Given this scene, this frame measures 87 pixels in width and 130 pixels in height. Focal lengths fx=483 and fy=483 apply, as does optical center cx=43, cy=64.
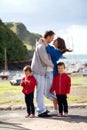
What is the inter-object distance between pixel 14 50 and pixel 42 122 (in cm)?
14566

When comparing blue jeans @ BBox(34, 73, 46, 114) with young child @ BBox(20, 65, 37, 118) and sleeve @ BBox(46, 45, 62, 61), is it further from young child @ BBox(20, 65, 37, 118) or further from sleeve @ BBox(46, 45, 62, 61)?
sleeve @ BBox(46, 45, 62, 61)

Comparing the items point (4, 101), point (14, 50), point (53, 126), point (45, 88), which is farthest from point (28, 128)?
point (14, 50)

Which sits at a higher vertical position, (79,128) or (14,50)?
(14,50)

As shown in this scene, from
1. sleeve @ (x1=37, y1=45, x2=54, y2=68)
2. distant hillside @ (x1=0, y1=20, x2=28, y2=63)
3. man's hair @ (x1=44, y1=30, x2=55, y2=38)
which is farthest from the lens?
distant hillside @ (x1=0, y1=20, x2=28, y2=63)

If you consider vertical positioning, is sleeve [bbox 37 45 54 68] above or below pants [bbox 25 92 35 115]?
above

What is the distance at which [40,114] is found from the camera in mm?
9945

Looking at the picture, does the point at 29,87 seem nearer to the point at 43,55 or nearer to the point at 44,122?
the point at 43,55

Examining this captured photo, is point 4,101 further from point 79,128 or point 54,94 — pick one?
point 79,128

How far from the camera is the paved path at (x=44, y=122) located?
8.50 metres

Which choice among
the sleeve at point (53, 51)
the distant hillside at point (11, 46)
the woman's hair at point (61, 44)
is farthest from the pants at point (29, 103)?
the distant hillside at point (11, 46)

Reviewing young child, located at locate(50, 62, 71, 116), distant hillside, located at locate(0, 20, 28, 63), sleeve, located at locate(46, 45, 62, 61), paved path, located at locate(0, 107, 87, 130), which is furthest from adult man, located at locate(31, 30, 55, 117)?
distant hillside, located at locate(0, 20, 28, 63)

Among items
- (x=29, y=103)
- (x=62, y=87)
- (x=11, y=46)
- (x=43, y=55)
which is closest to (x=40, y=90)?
(x=29, y=103)

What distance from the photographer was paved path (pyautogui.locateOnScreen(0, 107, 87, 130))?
8.50 meters

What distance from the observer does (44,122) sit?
29.9 ft
